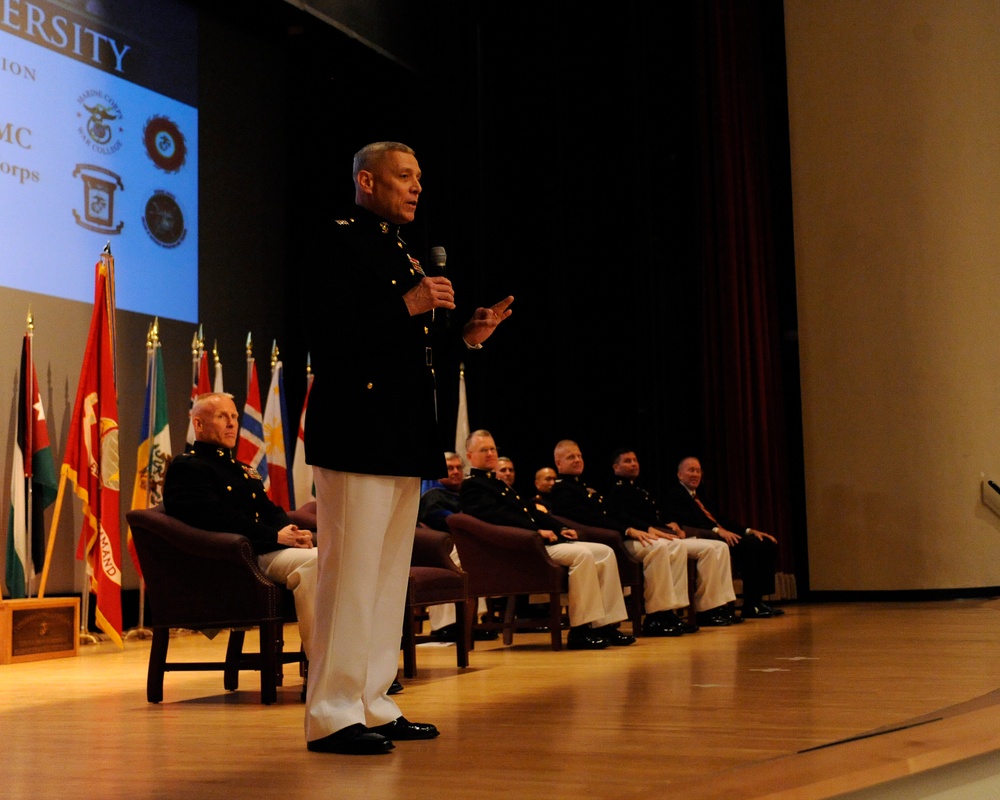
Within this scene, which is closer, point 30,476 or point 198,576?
point 198,576

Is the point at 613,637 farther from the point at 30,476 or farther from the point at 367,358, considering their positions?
the point at 367,358

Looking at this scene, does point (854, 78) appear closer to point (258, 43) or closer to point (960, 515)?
point (960, 515)

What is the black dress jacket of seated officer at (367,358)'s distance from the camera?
271cm

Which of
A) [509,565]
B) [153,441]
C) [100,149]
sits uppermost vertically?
[100,149]

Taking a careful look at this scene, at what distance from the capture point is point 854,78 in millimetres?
8906

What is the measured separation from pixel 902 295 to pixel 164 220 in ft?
17.1

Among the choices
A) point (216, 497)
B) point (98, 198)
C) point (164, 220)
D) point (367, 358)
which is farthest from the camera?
point (164, 220)

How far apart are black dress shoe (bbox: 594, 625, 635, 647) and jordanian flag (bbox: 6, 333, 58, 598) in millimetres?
3125

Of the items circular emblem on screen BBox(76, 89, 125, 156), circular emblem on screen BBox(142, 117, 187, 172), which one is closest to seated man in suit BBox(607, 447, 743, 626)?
circular emblem on screen BBox(142, 117, 187, 172)

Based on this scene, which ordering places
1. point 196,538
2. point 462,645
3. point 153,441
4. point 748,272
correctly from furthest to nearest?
point 748,272, point 153,441, point 462,645, point 196,538

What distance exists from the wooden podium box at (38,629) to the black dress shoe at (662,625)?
120 inches

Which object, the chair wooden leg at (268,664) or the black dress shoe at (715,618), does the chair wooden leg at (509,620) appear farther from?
the chair wooden leg at (268,664)

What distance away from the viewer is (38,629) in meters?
6.20

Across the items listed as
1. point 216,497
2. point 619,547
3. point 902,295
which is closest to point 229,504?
point 216,497
